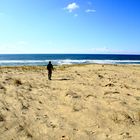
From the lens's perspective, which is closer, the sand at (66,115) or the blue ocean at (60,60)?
the sand at (66,115)

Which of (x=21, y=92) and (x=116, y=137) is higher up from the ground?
(x=21, y=92)

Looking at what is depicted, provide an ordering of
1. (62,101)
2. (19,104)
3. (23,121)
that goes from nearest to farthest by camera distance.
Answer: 1. (23,121)
2. (19,104)
3. (62,101)

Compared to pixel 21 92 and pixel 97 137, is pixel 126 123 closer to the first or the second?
pixel 97 137

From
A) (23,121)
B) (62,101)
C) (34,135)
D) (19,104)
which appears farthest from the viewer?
(62,101)

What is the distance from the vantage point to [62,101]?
33.1ft

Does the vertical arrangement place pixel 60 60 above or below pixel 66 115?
below

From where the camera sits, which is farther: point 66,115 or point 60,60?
point 60,60

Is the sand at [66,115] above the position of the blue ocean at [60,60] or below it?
above

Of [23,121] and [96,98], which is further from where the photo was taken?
[96,98]

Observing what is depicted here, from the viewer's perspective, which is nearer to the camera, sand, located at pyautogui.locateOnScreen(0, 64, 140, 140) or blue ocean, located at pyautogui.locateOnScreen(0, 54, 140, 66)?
sand, located at pyautogui.locateOnScreen(0, 64, 140, 140)

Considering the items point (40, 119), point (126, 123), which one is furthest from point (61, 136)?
point (126, 123)

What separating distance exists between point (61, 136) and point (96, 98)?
415 cm

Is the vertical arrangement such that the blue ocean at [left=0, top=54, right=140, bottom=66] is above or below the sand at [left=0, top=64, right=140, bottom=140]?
below

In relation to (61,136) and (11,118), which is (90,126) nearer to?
(61,136)
